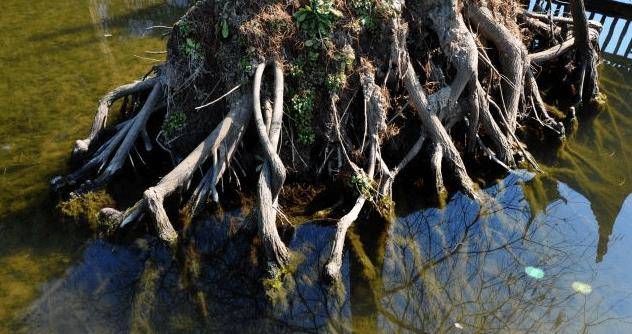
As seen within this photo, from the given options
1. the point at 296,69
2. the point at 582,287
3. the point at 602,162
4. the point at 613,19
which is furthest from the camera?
the point at 613,19

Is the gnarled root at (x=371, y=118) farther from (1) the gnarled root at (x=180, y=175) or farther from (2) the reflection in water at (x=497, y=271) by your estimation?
(1) the gnarled root at (x=180, y=175)

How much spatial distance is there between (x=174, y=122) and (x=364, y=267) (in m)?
3.41

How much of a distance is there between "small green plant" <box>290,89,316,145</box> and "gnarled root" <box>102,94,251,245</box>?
0.65 m

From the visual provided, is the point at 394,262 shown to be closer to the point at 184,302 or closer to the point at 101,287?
the point at 184,302

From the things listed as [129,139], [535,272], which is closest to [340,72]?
[129,139]

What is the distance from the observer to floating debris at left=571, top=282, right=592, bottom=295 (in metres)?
6.52

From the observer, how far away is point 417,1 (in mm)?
7930

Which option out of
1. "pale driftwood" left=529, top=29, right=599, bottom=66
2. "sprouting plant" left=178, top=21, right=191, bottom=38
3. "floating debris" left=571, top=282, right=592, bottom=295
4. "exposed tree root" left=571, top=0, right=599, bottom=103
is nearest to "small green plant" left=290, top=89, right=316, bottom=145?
"sprouting plant" left=178, top=21, right=191, bottom=38

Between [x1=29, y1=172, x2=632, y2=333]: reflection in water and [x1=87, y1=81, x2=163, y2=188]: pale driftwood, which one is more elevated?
[x1=87, y1=81, x2=163, y2=188]: pale driftwood

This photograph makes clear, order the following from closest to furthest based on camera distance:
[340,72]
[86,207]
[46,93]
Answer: [86,207]
[340,72]
[46,93]

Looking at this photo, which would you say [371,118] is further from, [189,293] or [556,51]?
[556,51]

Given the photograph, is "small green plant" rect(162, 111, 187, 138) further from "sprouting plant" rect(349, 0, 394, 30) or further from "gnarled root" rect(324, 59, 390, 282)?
"sprouting plant" rect(349, 0, 394, 30)

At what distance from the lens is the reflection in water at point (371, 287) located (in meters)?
5.90

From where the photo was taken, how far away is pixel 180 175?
22.3 ft
